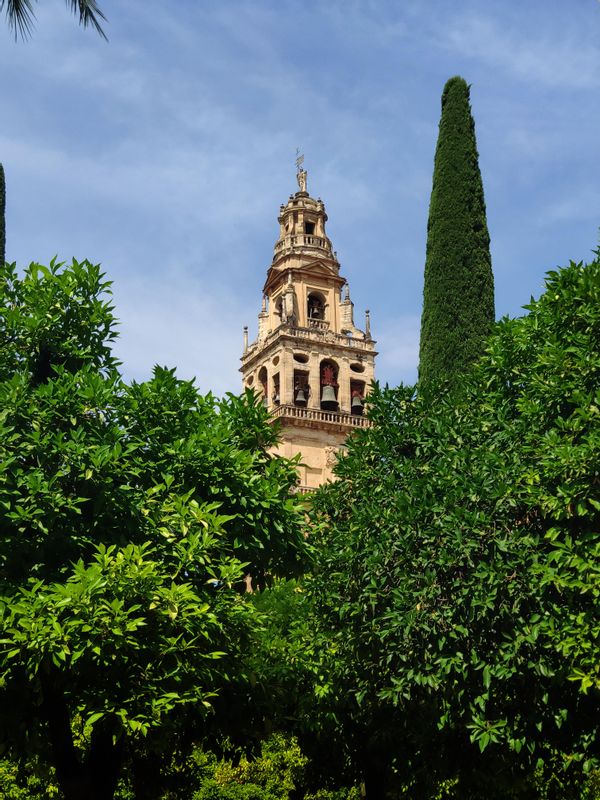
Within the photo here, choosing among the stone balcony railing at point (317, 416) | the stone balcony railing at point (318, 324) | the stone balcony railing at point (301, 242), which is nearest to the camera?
the stone balcony railing at point (317, 416)

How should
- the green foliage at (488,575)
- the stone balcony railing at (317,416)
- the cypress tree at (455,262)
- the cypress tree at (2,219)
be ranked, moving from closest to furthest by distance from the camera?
the green foliage at (488,575), the cypress tree at (2,219), the cypress tree at (455,262), the stone balcony railing at (317,416)

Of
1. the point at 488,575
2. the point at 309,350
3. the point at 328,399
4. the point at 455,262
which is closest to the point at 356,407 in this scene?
the point at 328,399

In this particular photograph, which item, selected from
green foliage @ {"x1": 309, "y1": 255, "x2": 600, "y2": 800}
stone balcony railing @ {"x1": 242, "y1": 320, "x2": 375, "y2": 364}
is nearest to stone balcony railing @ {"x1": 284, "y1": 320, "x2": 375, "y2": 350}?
stone balcony railing @ {"x1": 242, "y1": 320, "x2": 375, "y2": 364}

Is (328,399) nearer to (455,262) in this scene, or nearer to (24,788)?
(455,262)

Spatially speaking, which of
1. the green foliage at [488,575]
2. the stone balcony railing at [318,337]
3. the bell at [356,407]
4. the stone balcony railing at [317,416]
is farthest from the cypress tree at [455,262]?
the bell at [356,407]

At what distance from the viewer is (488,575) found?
15758 millimetres

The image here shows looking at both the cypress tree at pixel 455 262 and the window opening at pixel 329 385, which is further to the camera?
the window opening at pixel 329 385

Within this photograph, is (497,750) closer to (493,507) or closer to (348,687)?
(348,687)

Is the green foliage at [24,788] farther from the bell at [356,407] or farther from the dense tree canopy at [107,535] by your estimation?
the bell at [356,407]

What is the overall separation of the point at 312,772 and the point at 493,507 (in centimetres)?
999

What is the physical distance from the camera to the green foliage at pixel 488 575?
49.3ft

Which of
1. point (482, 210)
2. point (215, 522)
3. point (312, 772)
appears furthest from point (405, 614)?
point (482, 210)

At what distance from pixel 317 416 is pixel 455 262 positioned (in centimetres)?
2275

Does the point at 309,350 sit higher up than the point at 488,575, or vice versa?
the point at 309,350
